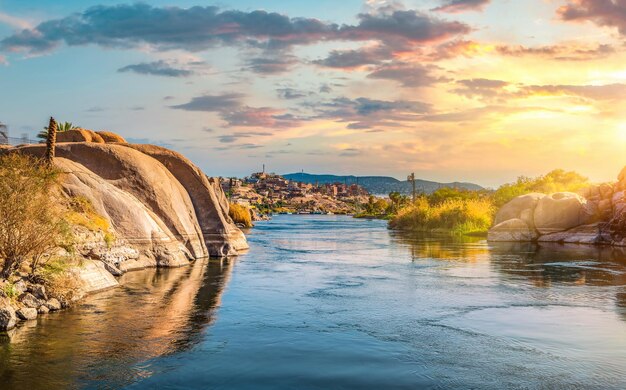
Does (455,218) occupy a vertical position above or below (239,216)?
above

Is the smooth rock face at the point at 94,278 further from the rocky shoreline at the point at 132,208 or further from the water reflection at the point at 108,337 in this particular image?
the water reflection at the point at 108,337

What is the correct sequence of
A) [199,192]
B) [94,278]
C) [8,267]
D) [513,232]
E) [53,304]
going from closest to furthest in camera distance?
[8,267] < [53,304] < [94,278] < [199,192] < [513,232]

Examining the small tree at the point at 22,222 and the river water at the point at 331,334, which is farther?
the small tree at the point at 22,222

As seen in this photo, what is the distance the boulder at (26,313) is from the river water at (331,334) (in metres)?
0.30

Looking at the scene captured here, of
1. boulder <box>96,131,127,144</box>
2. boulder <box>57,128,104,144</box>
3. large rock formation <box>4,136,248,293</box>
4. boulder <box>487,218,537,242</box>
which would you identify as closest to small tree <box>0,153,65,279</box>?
large rock formation <box>4,136,248,293</box>

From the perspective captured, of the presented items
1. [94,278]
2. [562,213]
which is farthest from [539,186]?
[94,278]

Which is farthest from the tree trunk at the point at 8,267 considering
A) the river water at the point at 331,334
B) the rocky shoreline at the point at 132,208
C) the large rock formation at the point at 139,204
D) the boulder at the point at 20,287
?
the large rock formation at the point at 139,204

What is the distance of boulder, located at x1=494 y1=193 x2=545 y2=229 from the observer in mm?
58500

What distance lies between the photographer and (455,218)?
244 feet

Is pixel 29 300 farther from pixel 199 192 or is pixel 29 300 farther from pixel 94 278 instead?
pixel 199 192

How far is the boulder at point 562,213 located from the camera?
55031 millimetres

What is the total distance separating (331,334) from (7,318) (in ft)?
30.4

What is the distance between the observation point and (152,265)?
3084cm

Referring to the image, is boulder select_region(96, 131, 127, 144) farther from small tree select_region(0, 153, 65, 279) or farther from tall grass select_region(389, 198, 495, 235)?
tall grass select_region(389, 198, 495, 235)
